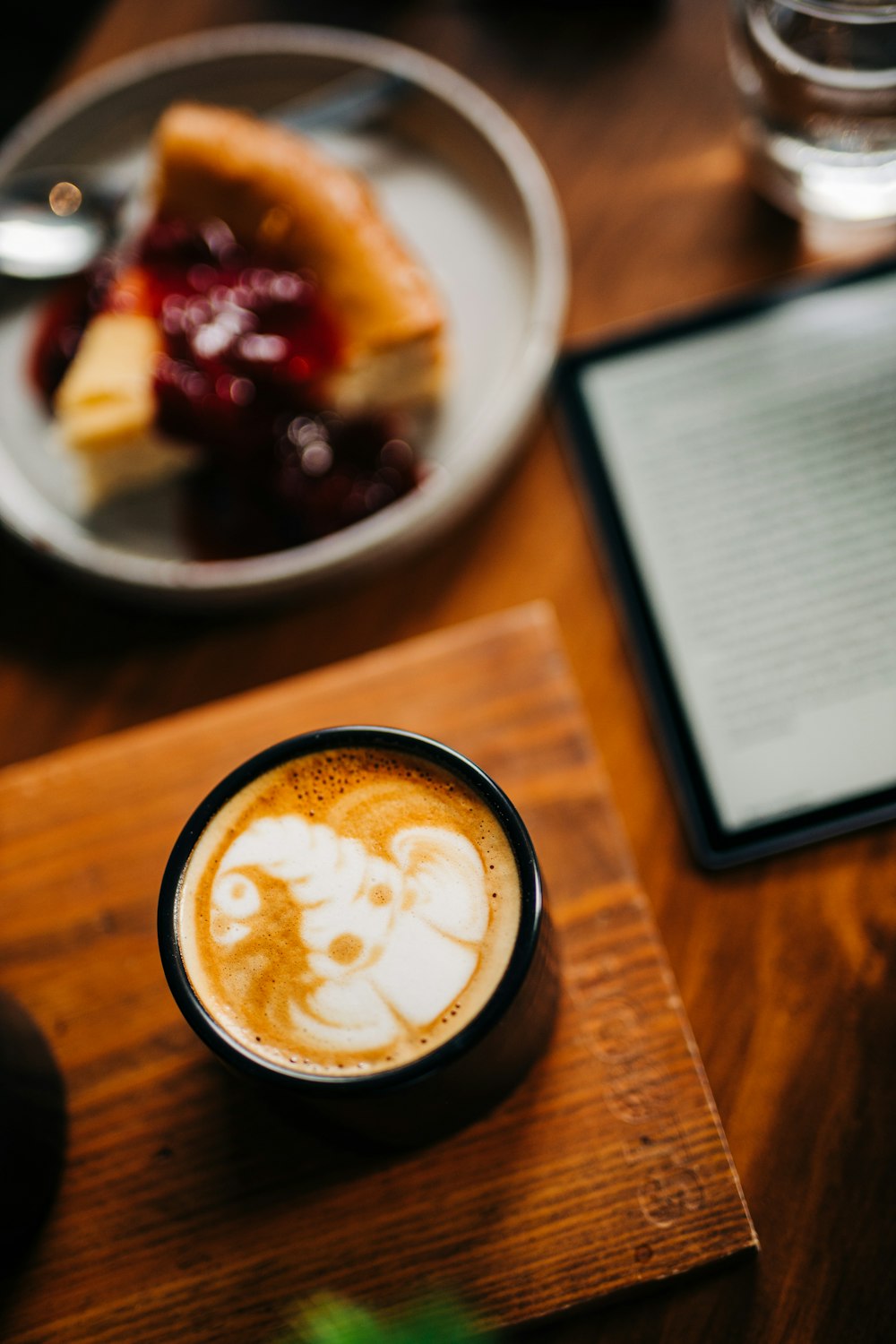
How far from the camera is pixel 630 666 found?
714 mm

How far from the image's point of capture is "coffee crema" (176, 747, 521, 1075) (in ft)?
1.54

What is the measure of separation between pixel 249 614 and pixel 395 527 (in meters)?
0.14

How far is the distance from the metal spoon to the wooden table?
3.9 inches

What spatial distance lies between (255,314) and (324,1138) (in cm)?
60

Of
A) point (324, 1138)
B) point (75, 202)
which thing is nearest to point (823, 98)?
point (75, 202)

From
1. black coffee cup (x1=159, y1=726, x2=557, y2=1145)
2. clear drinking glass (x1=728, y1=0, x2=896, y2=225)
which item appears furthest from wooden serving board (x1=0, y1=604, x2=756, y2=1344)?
clear drinking glass (x1=728, y1=0, x2=896, y2=225)

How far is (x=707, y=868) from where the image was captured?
0.66m

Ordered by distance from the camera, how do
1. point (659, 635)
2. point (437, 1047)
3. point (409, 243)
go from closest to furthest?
1. point (437, 1047)
2. point (659, 635)
3. point (409, 243)

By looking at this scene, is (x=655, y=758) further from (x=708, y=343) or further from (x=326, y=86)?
(x=326, y=86)

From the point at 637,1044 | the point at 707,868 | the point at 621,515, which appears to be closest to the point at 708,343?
the point at 621,515

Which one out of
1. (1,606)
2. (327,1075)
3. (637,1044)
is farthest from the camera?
(1,606)

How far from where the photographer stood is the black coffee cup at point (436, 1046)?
0.44 meters

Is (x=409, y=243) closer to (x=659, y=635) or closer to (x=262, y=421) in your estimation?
(x=262, y=421)

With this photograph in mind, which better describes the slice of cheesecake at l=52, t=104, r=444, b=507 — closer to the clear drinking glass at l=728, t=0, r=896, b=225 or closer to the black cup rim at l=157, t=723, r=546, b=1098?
the clear drinking glass at l=728, t=0, r=896, b=225
